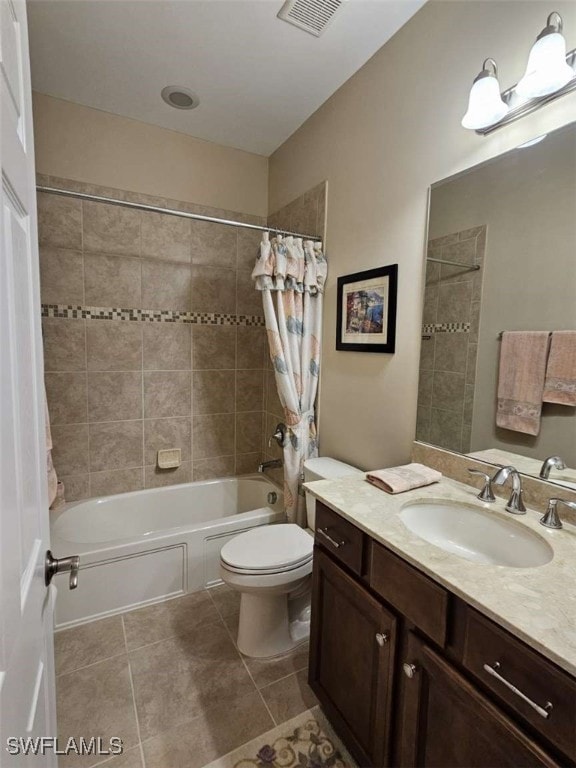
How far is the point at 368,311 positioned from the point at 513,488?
102 cm

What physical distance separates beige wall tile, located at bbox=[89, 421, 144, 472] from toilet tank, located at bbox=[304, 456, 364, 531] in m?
1.24

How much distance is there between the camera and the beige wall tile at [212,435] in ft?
8.86

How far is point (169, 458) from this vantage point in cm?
260

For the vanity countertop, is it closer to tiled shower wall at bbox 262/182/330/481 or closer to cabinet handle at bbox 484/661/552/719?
cabinet handle at bbox 484/661/552/719

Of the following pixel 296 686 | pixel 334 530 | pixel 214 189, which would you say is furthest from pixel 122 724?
pixel 214 189

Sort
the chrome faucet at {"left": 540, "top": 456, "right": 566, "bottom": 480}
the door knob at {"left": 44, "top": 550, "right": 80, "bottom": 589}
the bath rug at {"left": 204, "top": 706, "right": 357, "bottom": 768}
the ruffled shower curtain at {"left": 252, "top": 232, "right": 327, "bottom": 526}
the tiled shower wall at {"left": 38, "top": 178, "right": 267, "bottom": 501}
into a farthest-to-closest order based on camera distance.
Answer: the tiled shower wall at {"left": 38, "top": 178, "right": 267, "bottom": 501} < the ruffled shower curtain at {"left": 252, "top": 232, "right": 327, "bottom": 526} < the bath rug at {"left": 204, "top": 706, "right": 357, "bottom": 768} < the chrome faucet at {"left": 540, "top": 456, "right": 566, "bottom": 480} < the door knob at {"left": 44, "top": 550, "right": 80, "bottom": 589}

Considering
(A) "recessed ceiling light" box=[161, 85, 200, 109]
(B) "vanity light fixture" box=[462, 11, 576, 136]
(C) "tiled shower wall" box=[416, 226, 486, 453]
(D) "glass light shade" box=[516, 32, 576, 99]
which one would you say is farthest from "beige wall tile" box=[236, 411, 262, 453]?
(D) "glass light shade" box=[516, 32, 576, 99]

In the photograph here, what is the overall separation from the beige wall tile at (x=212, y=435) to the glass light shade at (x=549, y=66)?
2.39 metres

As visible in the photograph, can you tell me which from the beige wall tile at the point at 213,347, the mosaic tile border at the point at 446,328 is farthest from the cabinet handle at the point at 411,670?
the beige wall tile at the point at 213,347

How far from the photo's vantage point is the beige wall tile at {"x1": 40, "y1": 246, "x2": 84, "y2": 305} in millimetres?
2150

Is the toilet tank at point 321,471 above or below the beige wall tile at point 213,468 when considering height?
above

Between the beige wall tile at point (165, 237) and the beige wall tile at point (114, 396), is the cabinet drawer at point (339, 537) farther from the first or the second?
the beige wall tile at point (165, 237)

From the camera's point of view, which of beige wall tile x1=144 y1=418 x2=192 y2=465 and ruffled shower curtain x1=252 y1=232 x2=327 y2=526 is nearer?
ruffled shower curtain x1=252 y1=232 x2=327 y2=526

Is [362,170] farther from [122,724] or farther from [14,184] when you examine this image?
[122,724]
